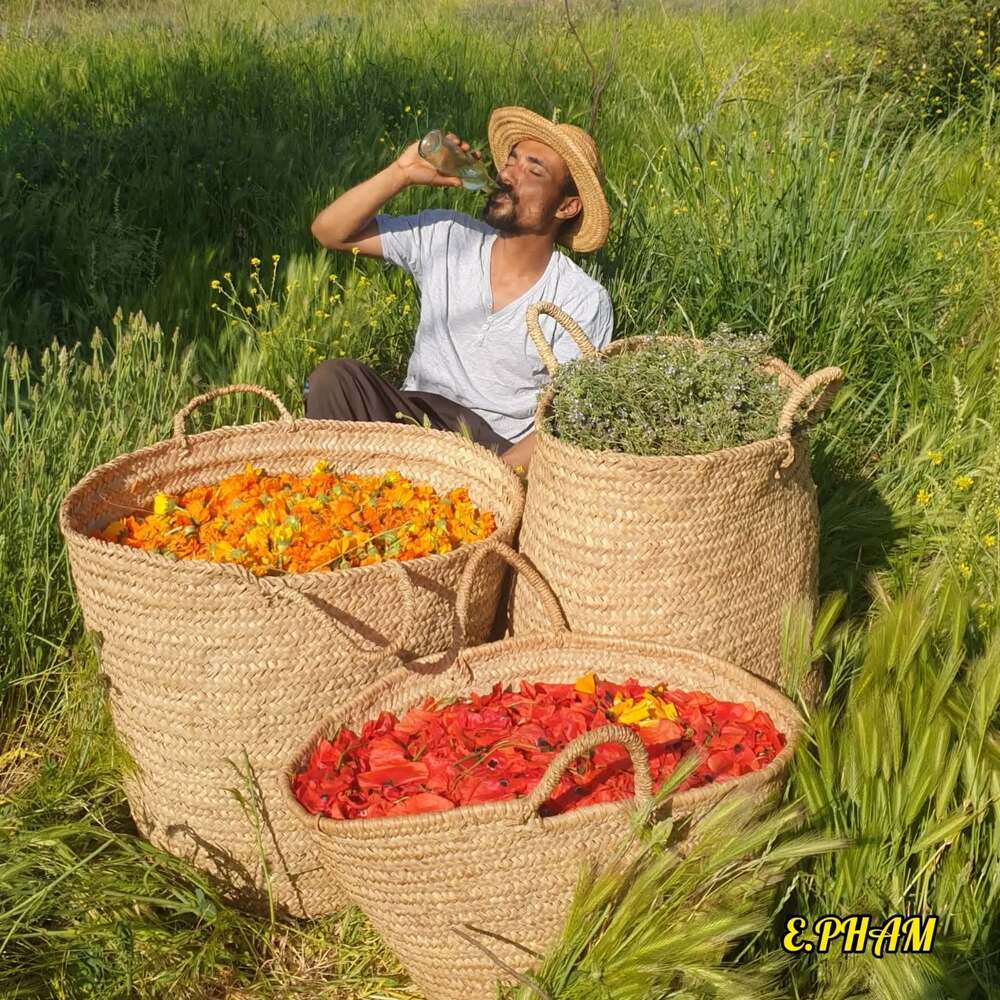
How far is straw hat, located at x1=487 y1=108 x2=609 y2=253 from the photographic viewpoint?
3.10 metres

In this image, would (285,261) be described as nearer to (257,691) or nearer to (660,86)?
(257,691)

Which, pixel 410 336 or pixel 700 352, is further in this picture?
pixel 410 336

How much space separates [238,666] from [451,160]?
1.51 meters

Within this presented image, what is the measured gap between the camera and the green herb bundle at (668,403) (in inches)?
92.7

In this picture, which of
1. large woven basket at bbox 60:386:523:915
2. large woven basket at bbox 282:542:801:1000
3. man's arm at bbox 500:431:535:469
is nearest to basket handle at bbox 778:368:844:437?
large woven basket at bbox 282:542:801:1000

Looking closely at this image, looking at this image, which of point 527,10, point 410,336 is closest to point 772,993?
point 410,336

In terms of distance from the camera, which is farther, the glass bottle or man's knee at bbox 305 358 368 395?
man's knee at bbox 305 358 368 395

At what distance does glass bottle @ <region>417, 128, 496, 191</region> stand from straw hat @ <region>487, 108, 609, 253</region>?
16 cm

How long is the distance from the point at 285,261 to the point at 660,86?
3.07 m

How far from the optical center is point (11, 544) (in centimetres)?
268

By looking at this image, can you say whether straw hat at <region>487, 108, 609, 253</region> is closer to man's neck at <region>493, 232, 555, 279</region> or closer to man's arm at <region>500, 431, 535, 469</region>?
man's neck at <region>493, 232, 555, 279</region>

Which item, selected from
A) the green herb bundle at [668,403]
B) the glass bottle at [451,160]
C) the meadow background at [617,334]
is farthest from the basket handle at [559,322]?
the meadow background at [617,334]

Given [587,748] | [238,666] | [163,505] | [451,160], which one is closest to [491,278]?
[451,160]

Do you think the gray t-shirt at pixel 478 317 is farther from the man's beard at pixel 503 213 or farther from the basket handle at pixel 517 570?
the basket handle at pixel 517 570
